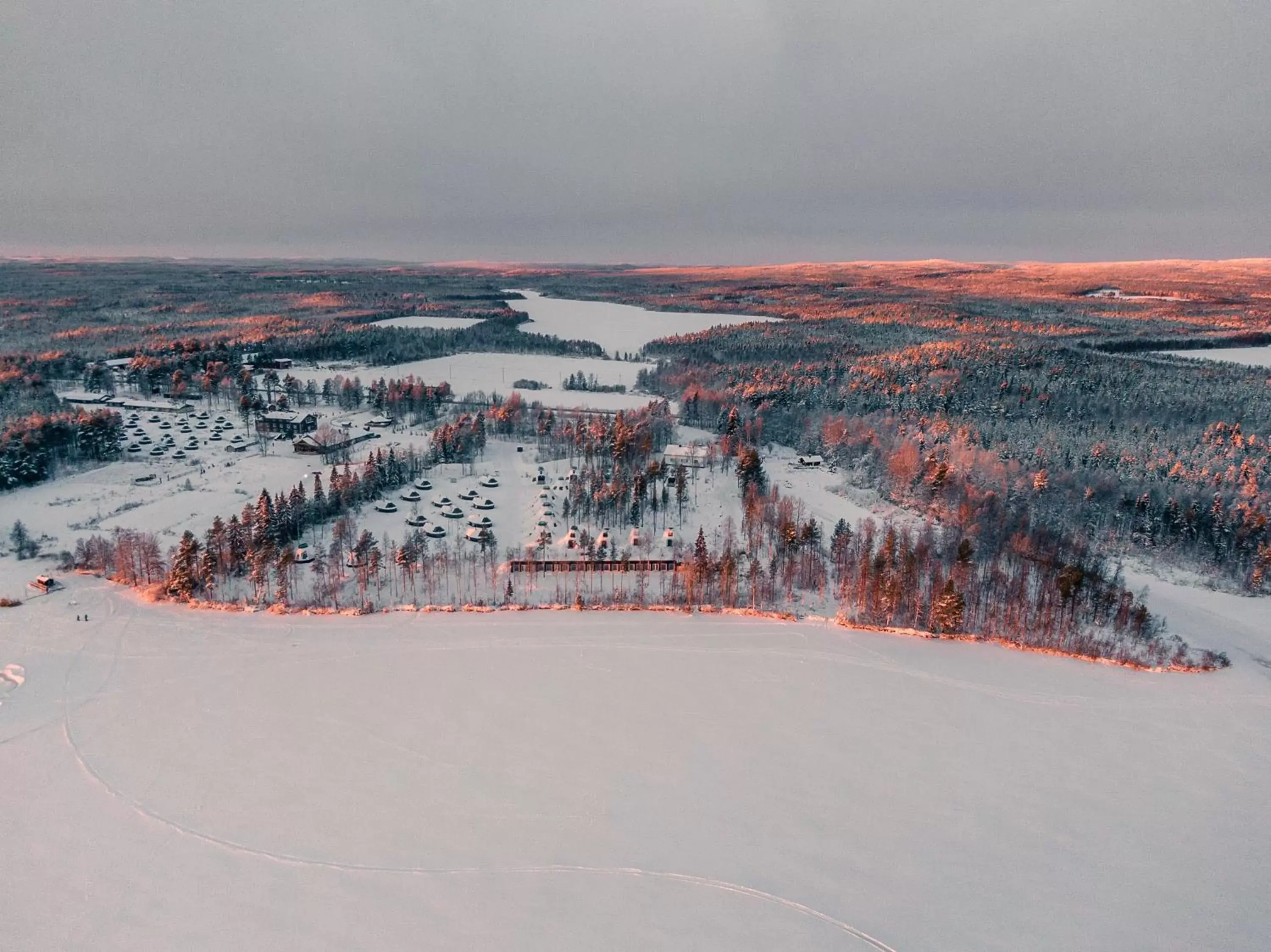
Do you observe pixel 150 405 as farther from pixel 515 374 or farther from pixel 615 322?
pixel 615 322

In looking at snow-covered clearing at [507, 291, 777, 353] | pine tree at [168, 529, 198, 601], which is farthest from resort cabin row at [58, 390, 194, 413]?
snow-covered clearing at [507, 291, 777, 353]

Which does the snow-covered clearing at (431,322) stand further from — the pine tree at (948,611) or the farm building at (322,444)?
the pine tree at (948,611)

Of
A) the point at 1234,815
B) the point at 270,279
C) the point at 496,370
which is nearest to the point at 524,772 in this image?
the point at 1234,815

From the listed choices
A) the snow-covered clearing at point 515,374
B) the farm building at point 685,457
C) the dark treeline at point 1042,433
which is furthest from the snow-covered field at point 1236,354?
the farm building at point 685,457

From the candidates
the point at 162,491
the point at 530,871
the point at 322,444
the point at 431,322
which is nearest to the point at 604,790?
the point at 530,871

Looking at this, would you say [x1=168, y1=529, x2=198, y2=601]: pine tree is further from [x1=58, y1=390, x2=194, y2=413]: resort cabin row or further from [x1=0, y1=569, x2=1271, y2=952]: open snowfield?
[x1=58, y1=390, x2=194, y2=413]: resort cabin row
